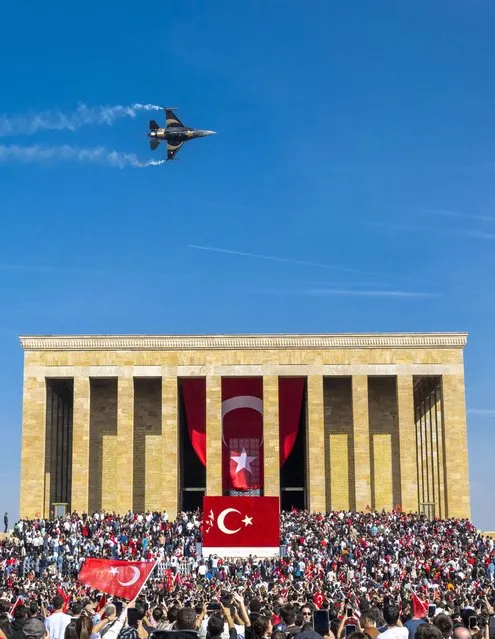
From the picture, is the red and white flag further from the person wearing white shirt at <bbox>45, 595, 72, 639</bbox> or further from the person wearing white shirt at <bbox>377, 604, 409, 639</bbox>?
the person wearing white shirt at <bbox>377, 604, 409, 639</bbox>

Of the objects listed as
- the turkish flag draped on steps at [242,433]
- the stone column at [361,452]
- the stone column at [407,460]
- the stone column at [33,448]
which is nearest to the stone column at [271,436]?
the turkish flag draped on steps at [242,433]

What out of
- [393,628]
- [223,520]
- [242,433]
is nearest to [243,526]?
[223,520]

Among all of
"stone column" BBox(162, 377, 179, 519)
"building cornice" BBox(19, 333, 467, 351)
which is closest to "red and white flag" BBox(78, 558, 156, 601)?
"stone column" BBox(162, 377, 179, 519)

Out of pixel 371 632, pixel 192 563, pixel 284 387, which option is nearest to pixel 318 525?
pixel 192 563

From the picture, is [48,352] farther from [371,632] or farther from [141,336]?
[371,632]

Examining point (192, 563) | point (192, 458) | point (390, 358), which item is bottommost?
point (192, 563)

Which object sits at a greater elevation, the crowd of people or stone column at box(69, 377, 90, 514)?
stone column at box(69, 377, 90, 514)

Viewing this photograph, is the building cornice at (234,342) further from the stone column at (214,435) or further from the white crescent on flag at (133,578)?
the white crescent on flag at (133,578)
